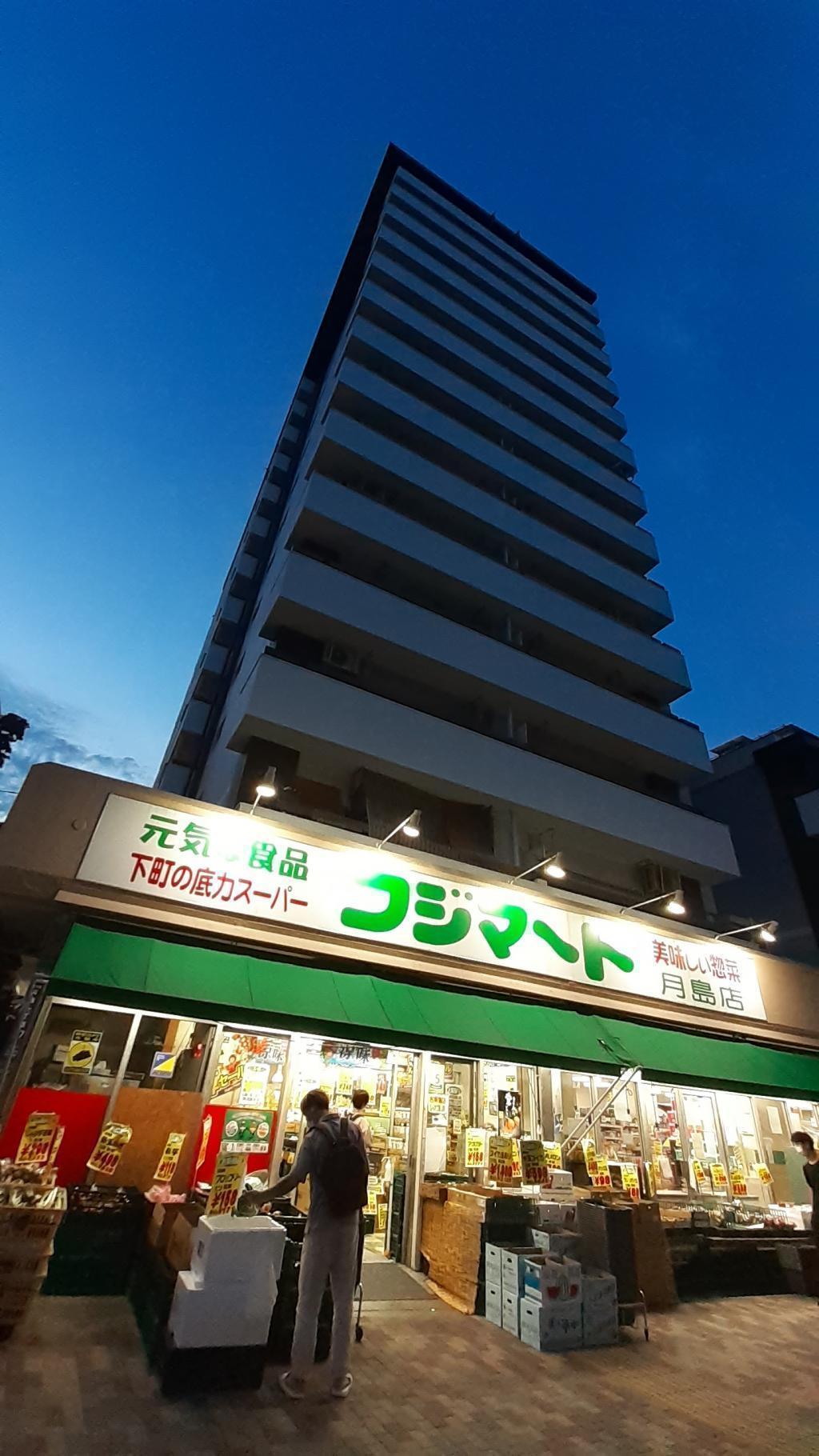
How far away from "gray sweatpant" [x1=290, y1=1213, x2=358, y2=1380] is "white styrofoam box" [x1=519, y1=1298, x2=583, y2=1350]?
2.32m

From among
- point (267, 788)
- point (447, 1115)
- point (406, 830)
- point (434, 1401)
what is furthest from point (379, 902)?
point (434, 1401)

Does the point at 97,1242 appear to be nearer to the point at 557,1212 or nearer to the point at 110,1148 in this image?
the point at 110,1148

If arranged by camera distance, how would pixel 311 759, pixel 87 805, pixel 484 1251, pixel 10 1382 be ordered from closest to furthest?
pixel 10 1382 < pixel 484 1251 < pixel 87 805 < pixel 311 759

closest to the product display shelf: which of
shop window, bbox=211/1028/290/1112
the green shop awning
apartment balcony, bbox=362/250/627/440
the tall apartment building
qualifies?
shop window, bbox=211/1028/290/1112

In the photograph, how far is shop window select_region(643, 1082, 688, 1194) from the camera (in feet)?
36.4

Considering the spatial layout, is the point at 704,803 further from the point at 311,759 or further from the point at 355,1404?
the point at 355,1404

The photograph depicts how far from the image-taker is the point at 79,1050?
762cm

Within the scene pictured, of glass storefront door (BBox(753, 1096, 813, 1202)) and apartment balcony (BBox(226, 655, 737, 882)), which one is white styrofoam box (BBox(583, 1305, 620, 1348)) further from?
apartment balcony (BBox(226, 655, 737, 882))

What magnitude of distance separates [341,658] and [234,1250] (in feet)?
44.0

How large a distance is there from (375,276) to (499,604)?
16744 mm

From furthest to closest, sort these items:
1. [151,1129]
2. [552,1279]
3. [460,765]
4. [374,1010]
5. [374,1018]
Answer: [460,765] < [374,1010] < [374,1018] < [151,1129] < [552,1279]

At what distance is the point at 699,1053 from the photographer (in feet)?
34.6

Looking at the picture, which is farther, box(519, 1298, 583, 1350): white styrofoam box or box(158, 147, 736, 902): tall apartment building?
box(158, 147, 736, 902): tall apartment building

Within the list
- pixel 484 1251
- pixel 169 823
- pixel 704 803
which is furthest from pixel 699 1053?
pixel 704 803
